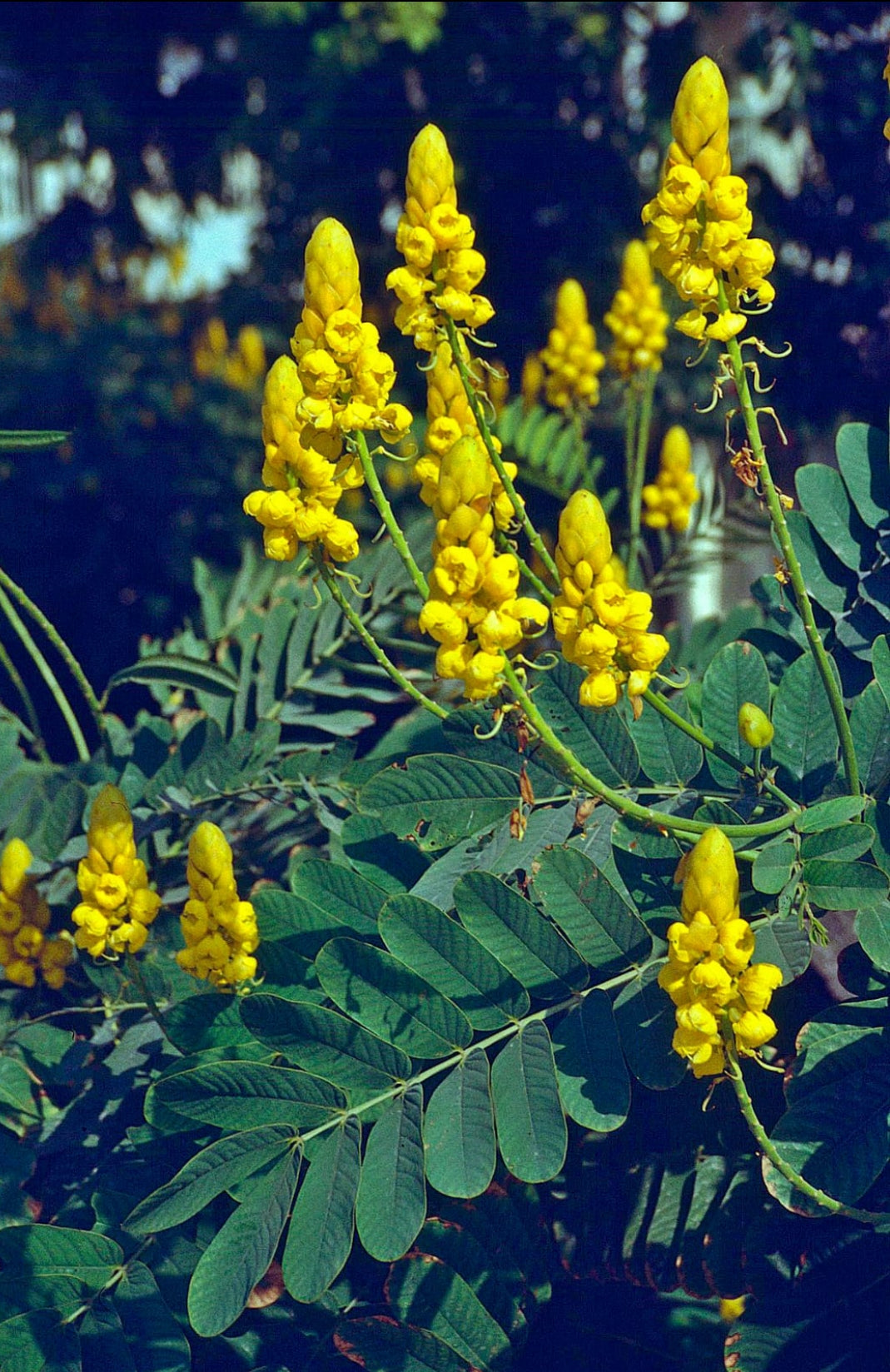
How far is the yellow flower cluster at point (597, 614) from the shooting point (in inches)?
37.6

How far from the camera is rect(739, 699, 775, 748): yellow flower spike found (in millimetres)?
1068

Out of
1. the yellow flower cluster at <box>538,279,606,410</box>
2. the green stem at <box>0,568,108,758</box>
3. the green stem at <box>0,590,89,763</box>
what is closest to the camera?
the green stem at <box>0,568,108,758</box>

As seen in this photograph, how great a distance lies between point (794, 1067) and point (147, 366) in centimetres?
498

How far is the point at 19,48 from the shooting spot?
511 centimetres

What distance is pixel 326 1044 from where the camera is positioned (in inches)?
43.7

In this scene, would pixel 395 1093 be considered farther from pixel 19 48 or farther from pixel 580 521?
pixel 19 48

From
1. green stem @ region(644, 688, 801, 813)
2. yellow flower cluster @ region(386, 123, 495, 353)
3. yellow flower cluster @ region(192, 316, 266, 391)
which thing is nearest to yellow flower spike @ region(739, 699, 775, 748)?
green stem @ region(644, 688, 801, 813)

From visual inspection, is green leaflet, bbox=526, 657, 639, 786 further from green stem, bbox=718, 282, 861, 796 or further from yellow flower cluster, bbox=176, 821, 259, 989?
yellow flower cluster, bbox=176, 821, 259, 989

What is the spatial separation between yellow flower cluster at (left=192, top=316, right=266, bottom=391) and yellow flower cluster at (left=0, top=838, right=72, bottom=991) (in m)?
3.66

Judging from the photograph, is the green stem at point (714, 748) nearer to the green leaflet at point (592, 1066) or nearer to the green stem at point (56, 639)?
the green leaflet at point (592, 1066)

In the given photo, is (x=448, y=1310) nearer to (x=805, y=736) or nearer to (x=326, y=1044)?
(x=326, y=1044)

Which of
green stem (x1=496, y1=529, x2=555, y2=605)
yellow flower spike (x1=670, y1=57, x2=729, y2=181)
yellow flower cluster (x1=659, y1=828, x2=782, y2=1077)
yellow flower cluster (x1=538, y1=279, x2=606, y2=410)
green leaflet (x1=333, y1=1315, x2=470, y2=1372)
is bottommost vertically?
green leaflet (x1=333, y1=1315, x2=470, y2=1372)

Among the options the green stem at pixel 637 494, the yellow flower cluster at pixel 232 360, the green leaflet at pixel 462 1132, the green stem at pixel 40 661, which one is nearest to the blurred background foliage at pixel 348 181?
the yellow flower cluster at pixel 232 360

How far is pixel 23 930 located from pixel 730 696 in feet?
2.55
